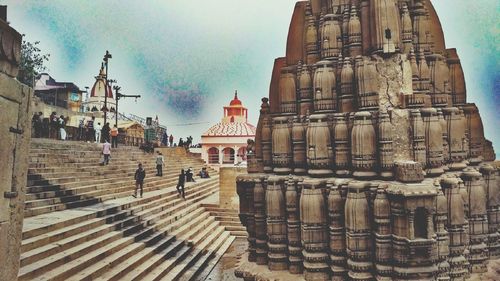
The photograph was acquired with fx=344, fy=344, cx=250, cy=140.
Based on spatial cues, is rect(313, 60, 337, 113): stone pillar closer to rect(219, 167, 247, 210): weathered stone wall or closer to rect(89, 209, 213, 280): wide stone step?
rect(89, 209, 213, 280): wide stone step

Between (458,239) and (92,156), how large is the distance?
44.4 feet

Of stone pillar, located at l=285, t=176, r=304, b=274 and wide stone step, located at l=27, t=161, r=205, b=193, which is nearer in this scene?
stone pillar, located at l=285, t=176, r=304, b=274

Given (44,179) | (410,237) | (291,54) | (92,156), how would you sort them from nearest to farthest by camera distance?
1. (410,237)
2. (291,54)
3. (44,179)
4. (92,156)

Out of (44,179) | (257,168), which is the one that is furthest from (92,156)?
(257,168)

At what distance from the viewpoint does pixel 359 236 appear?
5.91 m

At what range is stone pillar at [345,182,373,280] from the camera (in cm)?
586

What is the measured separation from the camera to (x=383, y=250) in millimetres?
5672

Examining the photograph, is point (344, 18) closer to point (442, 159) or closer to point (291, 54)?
point (291, 54)

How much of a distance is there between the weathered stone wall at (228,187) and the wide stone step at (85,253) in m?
5.27

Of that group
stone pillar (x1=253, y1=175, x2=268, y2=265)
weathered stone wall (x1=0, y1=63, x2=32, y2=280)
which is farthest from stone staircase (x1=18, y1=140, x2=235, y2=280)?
weathered stone wall (x1=0, y1=63, x2=32, y2=280)

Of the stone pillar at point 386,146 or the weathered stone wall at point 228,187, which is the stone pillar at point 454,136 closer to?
the stone pillar at point 386,146

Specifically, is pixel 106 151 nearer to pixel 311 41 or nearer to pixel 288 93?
pixel 288 93

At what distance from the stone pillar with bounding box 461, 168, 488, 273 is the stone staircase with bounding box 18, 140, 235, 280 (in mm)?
6456

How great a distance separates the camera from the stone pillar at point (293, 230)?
6719 mm
